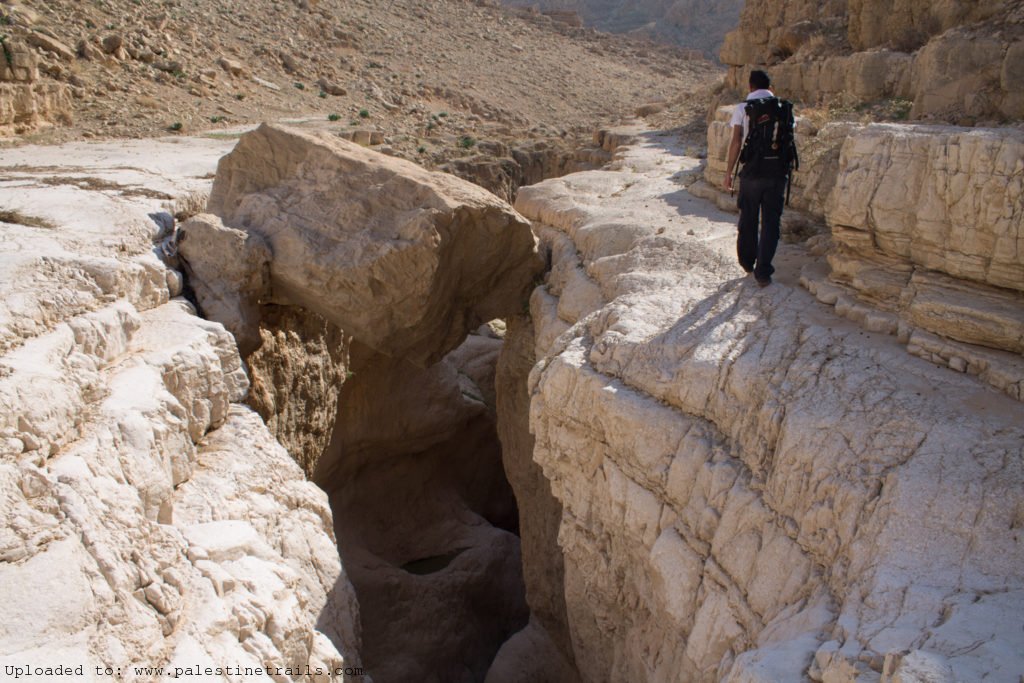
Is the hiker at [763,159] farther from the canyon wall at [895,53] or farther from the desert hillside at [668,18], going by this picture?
the desert hillside at [668,18]

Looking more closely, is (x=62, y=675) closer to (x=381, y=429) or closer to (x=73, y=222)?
(x=73, y=222)

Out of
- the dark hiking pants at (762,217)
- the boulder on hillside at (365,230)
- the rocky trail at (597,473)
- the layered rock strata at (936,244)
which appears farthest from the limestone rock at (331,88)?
the layered rock strata at (936,244)

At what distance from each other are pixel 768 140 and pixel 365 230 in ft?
8.95

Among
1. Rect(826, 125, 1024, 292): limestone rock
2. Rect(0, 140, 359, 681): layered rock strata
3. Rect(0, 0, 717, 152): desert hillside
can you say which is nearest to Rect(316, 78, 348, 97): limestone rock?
Rect(0, 0, 717, 152): desert hillside

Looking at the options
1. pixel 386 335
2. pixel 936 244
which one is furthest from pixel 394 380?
pixel 936 244

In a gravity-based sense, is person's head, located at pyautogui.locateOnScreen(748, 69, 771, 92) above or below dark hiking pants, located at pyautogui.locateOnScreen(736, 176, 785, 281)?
above

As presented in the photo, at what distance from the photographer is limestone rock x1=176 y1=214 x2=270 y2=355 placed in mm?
5539

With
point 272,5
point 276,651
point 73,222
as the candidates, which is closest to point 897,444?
point 276,651

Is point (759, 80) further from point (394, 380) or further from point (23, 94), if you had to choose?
point (23, 94)

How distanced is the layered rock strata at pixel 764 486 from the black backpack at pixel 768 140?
661 millimetres

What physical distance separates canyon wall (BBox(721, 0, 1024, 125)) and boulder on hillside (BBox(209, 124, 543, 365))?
425cm

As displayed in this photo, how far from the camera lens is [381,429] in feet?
27.1

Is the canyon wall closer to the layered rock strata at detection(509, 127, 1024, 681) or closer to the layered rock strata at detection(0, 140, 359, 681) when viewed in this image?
the layered rock strata at detection(509, 127, 1024, 681)

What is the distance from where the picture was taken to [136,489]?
→ 11.6 ft
